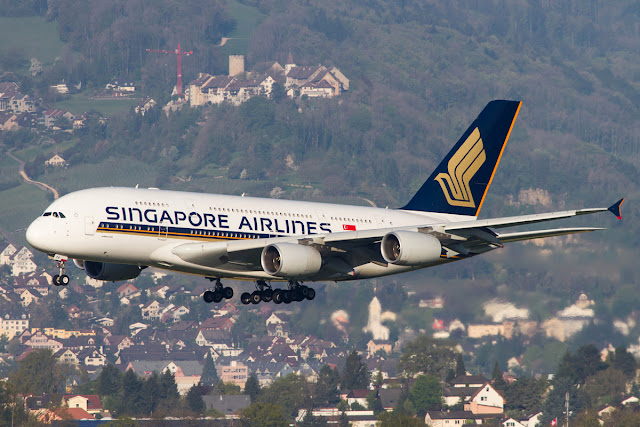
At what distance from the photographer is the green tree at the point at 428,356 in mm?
176750

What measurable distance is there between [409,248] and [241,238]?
24.8 feet

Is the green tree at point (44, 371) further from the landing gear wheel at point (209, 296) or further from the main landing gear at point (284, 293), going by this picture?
the main landing gear at point (284, 293)

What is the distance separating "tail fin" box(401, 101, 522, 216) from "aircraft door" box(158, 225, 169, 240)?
16.4 m

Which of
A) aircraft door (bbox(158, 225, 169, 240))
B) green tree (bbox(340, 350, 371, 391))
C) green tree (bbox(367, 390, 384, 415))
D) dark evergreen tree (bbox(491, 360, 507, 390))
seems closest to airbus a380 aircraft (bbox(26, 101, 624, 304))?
aircraft door (bbox(158, 225, 169, 240))

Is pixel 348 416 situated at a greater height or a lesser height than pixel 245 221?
lesser

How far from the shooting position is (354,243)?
5475cm

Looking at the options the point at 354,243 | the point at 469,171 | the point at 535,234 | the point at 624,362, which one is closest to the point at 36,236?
the point at 354,243

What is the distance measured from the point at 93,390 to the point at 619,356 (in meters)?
75.6

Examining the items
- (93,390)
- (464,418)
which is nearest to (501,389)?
(464,418)

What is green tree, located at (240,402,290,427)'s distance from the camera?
134125 millimetres

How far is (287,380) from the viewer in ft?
567

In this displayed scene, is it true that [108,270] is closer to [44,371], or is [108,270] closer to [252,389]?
[252,389]

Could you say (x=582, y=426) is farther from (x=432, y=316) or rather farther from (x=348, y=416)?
(x=432, y=316)

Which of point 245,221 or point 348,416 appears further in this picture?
point 348,416
